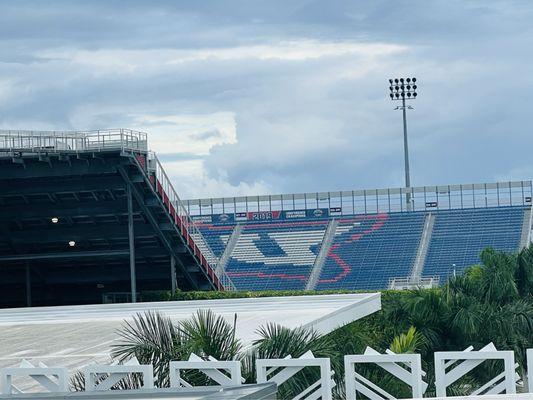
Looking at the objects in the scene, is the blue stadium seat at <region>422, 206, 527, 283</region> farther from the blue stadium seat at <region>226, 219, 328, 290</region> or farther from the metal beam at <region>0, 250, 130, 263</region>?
the metal beam at <region>0, 250, 130, 263</region>

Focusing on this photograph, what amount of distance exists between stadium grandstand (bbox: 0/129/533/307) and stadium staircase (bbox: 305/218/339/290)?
0.09 m

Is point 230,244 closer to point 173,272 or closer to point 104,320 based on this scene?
point 173,272

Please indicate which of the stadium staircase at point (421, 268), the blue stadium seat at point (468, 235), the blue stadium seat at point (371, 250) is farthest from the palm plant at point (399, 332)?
the blue stadium seat at point (371, 250)

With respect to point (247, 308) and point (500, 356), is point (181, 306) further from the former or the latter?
point (500, 356)

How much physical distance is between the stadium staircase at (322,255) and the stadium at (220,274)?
139 mm

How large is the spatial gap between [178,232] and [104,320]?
17537 millimetres

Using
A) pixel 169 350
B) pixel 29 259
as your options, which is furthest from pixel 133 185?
pixel 169 350

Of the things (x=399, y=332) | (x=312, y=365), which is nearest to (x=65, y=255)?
(x=399, y=332)

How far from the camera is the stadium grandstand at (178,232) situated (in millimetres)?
50719

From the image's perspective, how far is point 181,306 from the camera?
1639 inches

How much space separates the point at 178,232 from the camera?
54.3 metres

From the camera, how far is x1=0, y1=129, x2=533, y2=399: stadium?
16.3 meters

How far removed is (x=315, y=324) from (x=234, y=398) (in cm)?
1844

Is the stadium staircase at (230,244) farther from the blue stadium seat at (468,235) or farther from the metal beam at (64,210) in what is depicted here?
the metal beam at (64,210)
